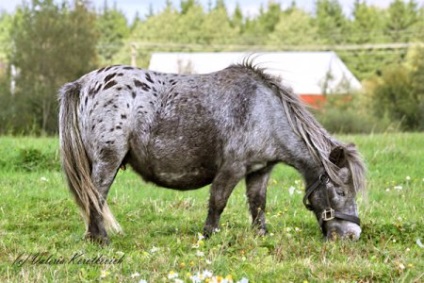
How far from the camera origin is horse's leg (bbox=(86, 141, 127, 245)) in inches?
258

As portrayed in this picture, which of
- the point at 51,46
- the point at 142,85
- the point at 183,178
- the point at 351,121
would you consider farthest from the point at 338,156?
the point at 51,46

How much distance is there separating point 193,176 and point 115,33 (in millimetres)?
69378

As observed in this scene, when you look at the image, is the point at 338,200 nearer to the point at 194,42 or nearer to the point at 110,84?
the point at 110,84

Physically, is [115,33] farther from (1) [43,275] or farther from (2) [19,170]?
(1) [43,275]

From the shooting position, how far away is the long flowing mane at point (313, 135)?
6.59 m

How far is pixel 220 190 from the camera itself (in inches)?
264

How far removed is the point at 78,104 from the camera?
6.82 metres

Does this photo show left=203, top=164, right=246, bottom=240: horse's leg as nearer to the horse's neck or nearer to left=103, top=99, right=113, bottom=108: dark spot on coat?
the horse's neck

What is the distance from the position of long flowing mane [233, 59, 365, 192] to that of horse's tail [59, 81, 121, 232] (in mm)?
1981

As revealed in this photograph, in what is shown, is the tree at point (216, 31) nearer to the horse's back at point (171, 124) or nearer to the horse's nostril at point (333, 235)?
the horse's back at point (171, 124)

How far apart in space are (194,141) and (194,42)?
6861cm

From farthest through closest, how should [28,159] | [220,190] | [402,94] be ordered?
[402,94]
[28,159]
[220,190]

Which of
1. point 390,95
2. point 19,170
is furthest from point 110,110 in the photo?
point 390,95

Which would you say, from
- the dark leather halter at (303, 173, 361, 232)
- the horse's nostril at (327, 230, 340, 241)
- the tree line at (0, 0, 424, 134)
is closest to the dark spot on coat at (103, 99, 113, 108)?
the dark leather halter at (303, 173, 361, 232)
